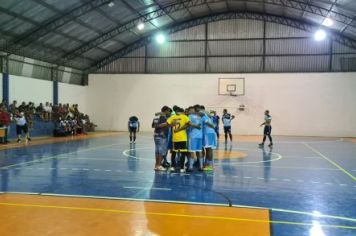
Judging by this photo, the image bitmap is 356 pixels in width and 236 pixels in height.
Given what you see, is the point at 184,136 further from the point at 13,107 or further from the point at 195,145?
the point at 13,107

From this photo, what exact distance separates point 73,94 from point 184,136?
2545cm

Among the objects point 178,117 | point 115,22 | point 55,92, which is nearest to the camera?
point 178,117

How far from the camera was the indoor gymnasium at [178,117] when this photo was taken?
22.4 feet

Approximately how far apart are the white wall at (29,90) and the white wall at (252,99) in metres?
6.72

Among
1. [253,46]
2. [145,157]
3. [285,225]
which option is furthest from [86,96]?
[285,225]

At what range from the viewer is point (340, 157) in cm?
1581

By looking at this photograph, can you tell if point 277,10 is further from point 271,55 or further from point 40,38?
point 40,38

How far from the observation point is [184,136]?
11.1m

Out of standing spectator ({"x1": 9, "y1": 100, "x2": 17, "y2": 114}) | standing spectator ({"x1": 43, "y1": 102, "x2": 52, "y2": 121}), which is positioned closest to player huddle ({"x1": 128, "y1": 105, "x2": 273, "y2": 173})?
standing spectator ({"x1": 9, "y1": 100, "x2": 17, "y2": 114})

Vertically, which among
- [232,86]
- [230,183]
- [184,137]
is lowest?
[230,183]

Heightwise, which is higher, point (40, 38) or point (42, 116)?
point (40, 38)

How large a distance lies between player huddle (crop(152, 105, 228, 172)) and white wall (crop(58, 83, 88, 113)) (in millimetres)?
22475

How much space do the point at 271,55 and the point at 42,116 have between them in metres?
19.0

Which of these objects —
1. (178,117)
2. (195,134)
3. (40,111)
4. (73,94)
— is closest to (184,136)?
(195,134)
